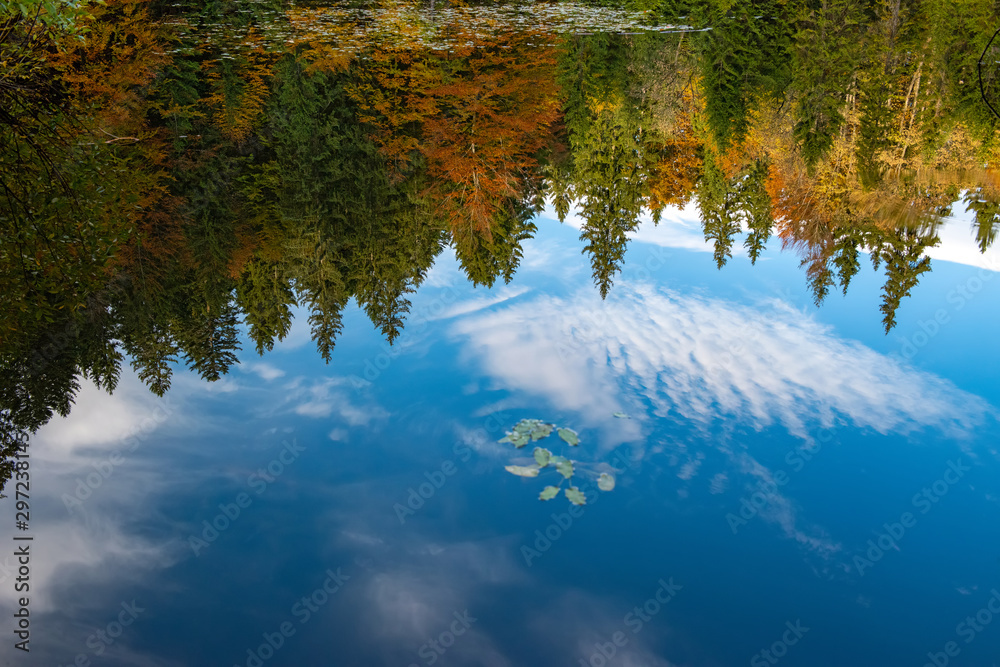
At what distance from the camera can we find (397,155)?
2409cm

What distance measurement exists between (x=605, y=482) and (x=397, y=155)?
713 inches

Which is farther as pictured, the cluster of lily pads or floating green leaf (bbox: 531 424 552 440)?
floating green leaf (bbox: 531 424 552 440)

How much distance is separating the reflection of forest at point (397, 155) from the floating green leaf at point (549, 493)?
23.4 feet

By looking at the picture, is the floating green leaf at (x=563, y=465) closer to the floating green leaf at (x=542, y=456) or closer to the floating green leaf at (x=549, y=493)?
the floating green leaf at (x=542, y=456)

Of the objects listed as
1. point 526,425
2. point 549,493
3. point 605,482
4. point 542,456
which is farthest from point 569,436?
point 549,493

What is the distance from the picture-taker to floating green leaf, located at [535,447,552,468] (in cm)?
1032

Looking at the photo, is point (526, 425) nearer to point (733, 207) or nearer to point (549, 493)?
point (549, 493)

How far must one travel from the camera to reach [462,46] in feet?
109

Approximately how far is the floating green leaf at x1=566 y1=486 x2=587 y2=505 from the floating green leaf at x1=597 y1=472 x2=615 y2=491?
39cm

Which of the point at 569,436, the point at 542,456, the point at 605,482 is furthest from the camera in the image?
the point at 569,436

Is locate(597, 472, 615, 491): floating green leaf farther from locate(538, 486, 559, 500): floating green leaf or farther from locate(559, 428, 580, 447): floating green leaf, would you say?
locate(559, 428, 580, 447): floating green leaf

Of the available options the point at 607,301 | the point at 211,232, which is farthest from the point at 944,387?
the point at 211,232

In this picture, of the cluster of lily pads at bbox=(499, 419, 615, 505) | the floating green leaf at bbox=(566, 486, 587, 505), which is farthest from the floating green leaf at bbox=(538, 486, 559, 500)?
the floating green leaf at bbox=(566, 486, 587, 505)

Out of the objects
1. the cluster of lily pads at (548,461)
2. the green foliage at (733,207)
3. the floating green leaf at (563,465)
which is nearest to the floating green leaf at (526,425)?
the cluster of lily pads at (548,461)
